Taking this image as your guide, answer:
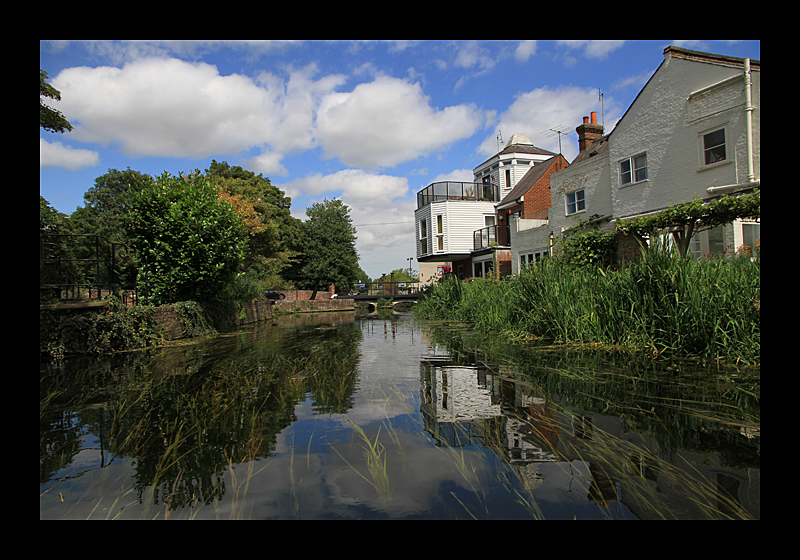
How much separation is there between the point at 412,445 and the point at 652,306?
512 centimetres

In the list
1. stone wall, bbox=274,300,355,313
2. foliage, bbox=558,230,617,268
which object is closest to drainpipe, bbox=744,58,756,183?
foliage, bbox=558,230,617,268

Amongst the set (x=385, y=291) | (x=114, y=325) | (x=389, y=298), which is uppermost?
(x=385, y=291)

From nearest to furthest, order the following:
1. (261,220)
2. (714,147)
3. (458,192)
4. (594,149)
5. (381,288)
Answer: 1. (714,147)
2. (594,149)
3. (261,220)
4. (458,192)
5. (381,288)

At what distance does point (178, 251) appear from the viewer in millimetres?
12336

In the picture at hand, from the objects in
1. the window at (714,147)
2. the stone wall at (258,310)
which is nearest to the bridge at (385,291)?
the stone wall at (258,310)

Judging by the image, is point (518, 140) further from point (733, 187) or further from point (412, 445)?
point (412, 445)

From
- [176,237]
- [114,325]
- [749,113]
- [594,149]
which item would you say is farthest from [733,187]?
[114,325]

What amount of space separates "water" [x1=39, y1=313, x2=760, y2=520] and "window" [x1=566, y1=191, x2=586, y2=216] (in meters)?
15.2

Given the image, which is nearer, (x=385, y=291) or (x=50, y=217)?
(x=50, y=217)

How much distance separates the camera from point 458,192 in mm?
34875

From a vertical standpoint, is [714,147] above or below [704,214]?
above

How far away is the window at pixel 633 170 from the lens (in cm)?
1653
